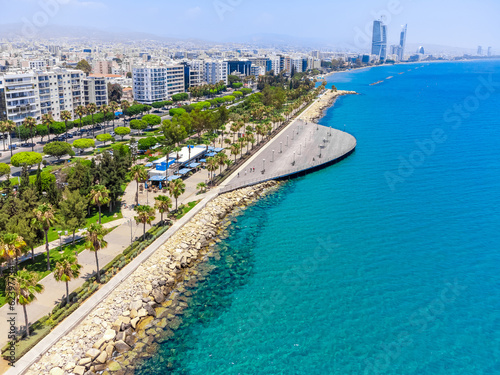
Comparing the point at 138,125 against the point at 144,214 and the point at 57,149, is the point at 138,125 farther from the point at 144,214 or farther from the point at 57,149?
the point at 144,214

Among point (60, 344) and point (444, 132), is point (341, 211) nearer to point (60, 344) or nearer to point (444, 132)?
point (60, 344)

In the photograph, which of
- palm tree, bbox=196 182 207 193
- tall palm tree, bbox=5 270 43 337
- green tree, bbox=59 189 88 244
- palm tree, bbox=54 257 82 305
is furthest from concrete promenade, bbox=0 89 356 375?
green tree, bbox=59 189 88 244

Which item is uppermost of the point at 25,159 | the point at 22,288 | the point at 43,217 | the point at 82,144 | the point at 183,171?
the point at 82,144

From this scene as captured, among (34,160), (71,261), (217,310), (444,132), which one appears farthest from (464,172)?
(34,160)

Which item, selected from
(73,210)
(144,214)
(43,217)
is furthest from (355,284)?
(73,210)

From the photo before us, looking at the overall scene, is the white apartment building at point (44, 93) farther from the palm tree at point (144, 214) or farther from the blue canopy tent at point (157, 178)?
the palm tree at point (144, 214)

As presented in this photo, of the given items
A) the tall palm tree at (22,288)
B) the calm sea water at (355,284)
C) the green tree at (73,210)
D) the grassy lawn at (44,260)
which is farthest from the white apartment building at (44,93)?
the tall palm tree at (22,288)
